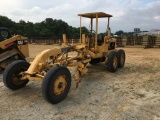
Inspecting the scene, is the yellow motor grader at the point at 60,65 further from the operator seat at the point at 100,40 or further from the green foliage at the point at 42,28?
the green foliage at the point at 42,28

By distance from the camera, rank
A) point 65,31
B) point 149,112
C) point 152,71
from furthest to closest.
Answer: point 65,31 → point 152,71 → point 149,112

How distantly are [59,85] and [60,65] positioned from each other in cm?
125

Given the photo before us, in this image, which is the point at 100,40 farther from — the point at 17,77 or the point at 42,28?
the point at 42,28

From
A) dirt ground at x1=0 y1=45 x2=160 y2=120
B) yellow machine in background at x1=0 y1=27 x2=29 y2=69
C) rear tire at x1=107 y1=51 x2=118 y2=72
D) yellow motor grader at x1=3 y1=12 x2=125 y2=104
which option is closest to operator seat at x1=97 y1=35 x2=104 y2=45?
yellow motor grader at x1=3 y1=12 x2=125 y2=104

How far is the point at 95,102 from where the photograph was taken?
5.92 meters

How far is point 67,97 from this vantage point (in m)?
6.26

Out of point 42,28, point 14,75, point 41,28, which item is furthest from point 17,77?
point 42,28

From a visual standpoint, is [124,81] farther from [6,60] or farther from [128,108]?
[6,60]

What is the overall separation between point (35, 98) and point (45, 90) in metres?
1.06

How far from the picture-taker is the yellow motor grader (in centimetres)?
560

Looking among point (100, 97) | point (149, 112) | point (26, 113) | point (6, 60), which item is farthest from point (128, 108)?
point (6, 60)

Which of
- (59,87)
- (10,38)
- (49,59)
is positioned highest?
(10,38)

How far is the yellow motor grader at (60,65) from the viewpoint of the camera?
560cm

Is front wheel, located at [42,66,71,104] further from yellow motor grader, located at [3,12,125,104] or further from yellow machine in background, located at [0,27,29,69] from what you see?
yellow machine in background, located at [0,27,29,69]
